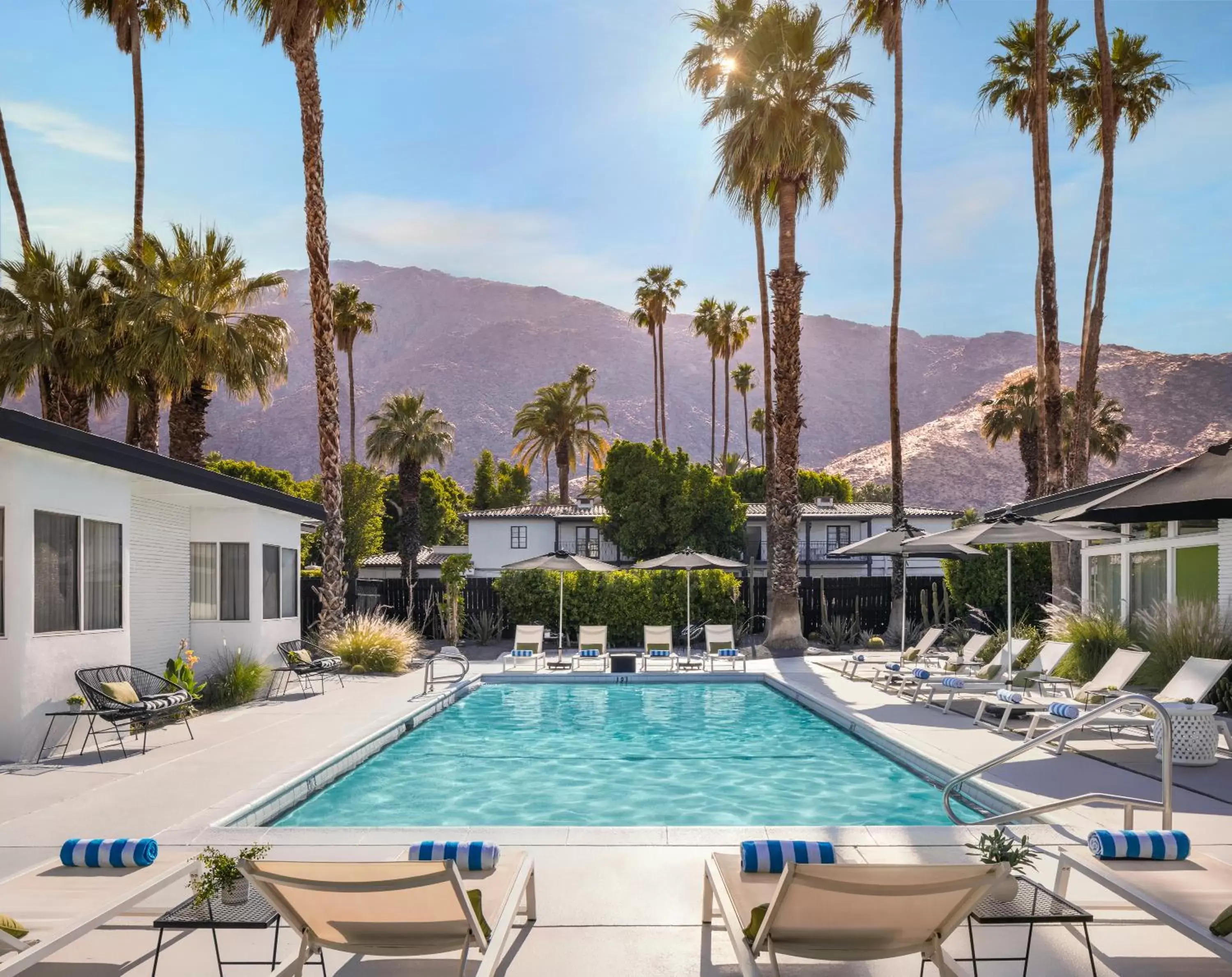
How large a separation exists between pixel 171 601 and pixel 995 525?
38.1 ft

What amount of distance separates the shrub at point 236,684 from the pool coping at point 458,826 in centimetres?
252

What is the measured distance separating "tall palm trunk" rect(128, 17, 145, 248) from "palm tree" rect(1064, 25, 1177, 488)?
22661 millimetres

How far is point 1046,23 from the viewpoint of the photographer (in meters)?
19.7

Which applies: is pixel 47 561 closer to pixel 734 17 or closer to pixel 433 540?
pixel 734 17

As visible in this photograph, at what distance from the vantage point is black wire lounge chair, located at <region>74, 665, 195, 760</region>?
9.70m

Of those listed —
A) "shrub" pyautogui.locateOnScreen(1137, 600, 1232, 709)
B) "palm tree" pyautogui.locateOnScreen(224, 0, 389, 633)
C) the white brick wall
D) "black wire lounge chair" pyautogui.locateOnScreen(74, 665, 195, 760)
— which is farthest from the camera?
"palm tree" pyautogui.locateOnScreen(224, 0, 389, 633)

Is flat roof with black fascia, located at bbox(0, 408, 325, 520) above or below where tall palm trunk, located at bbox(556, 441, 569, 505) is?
below

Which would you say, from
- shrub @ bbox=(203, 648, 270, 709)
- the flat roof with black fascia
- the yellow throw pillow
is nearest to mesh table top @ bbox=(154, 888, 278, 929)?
the flat roof with black fascia

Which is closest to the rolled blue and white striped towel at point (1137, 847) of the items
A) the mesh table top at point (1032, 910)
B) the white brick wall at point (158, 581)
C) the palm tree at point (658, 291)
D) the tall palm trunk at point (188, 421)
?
the mesh table top at point (1032, 910)

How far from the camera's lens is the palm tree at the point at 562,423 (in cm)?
5181

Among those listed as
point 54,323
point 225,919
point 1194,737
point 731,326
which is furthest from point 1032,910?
point 731,326

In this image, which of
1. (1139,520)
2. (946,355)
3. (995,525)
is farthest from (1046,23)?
(946,355)

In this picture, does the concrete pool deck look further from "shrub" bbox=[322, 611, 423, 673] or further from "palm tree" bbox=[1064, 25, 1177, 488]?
"palm tree" bbox=[1064, 25, 1177, 488]

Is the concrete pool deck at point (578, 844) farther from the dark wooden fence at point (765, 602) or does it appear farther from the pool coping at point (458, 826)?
the dark wooden fence at point (765, 602)
